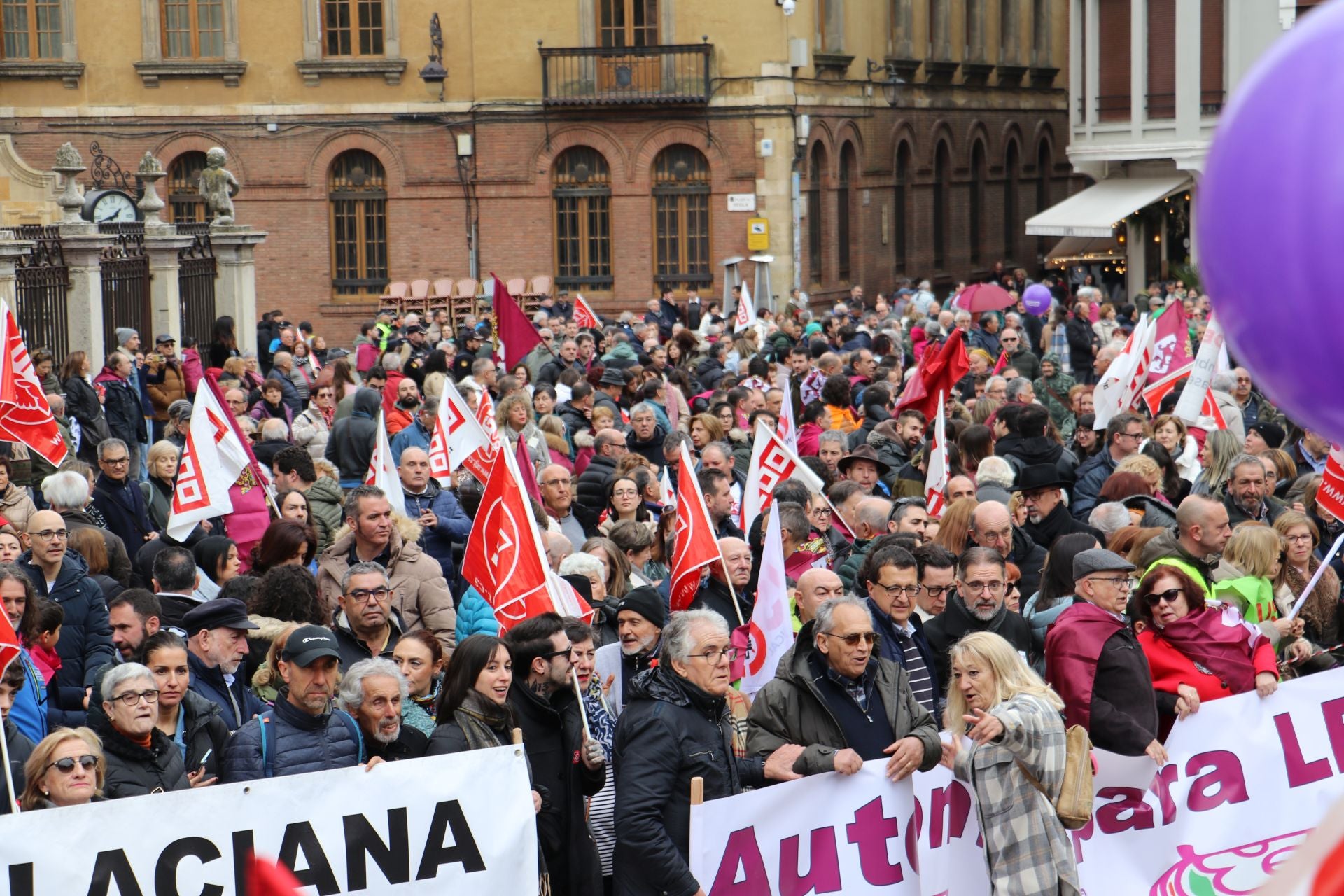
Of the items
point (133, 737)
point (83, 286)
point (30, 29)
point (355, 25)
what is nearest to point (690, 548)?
point (133, 737)

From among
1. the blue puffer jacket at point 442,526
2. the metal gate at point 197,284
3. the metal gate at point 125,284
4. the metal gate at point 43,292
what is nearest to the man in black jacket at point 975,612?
the blue puffer jacket at point 442,526

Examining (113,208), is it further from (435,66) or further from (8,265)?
(435,66)

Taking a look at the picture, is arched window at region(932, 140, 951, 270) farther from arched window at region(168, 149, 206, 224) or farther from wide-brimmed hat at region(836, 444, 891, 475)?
wide-brimmed hat at region(836, 444, 891, 475)

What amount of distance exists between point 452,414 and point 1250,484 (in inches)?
201

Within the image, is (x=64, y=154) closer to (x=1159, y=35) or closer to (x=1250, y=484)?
(x=1250, y=484)

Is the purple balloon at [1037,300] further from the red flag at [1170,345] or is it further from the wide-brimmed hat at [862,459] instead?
the wide-brimmed hat at [862,459]

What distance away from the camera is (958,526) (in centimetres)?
898

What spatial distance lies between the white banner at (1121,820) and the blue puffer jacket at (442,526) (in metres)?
4.62

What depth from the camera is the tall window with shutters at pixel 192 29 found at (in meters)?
35.1

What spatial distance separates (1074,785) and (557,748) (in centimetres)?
178

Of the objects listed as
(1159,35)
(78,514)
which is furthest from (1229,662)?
(1159,35)

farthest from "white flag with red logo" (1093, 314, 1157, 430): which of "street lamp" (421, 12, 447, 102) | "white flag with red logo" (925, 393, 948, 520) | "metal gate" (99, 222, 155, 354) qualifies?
"street lamp" (421, 12, 447, 102)

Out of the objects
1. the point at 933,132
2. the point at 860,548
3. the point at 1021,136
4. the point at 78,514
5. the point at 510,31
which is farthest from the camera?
the point at 1021,136

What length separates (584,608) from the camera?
26.6 feet
